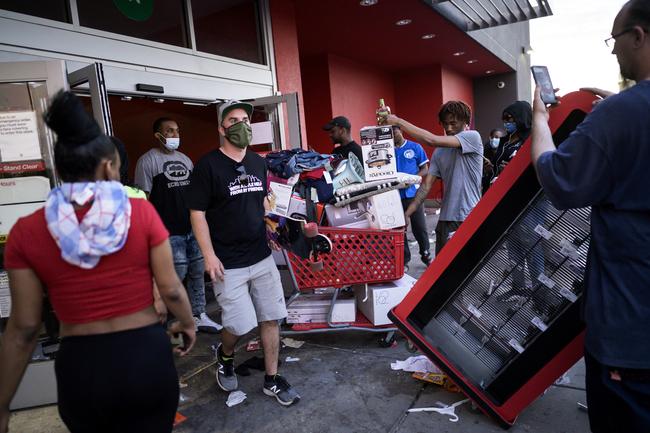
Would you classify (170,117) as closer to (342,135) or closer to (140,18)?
(140,18)

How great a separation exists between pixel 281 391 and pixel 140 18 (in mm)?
4047

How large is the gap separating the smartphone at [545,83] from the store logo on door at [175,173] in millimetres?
3531

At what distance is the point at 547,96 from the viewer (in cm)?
196

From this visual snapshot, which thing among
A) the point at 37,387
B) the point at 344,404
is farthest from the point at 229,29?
the point at 344,404

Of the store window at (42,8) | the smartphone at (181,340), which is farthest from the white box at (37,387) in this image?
the store window at (42,8)

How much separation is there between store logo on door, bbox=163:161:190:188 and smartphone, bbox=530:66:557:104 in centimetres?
353

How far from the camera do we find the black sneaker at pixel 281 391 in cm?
293

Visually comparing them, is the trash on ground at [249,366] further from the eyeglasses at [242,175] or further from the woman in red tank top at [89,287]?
the woman in red tank top at [89,287]

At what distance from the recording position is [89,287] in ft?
4.78

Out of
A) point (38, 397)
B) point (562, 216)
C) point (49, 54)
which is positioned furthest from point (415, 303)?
point (49, 54)

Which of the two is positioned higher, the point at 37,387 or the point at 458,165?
the point at 458,165

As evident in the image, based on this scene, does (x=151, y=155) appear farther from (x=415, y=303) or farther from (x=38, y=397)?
(x=415, y=303)

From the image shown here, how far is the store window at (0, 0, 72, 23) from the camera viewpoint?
346 cm

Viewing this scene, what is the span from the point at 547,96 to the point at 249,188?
185cm
